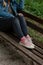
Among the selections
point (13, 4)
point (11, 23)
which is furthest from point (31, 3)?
point (11, 23)

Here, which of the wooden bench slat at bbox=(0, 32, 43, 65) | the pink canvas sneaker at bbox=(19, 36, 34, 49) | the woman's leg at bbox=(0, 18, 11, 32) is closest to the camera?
the wooden bench slat at bbox=(0, 32, 43, 65)

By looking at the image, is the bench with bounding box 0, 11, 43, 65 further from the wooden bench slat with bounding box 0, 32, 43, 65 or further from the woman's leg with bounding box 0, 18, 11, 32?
the woman's leg with bounding box 0, 18, 11, 32

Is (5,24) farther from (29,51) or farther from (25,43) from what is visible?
(29,51)

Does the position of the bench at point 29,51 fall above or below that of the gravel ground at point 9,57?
above

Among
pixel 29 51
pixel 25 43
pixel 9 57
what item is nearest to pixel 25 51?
pixel 29 51

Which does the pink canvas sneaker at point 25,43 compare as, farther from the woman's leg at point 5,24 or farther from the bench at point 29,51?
the woman's leg at point 5,24

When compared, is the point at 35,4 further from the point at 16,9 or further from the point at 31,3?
the point at 16,9

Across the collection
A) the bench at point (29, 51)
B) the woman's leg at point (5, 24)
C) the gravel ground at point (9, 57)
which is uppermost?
the woman's leg at point (5, 24)

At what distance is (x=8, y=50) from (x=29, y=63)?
858mm

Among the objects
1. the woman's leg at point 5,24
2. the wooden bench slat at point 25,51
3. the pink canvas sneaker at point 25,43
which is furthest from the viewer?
the woman's leg at point 5,24

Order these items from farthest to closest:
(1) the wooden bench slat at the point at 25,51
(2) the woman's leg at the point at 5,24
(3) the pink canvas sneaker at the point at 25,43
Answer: (2) the woman's leg at the point at 5,24 → (3) the pink canvas sneaker at the point at 25,43 → (1) the wooden bench slat at the point at 25,51

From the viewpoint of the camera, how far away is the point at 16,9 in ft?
21.4

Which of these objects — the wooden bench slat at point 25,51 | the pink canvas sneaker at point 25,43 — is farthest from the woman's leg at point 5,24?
the pink canvas sneaker at point 25,43

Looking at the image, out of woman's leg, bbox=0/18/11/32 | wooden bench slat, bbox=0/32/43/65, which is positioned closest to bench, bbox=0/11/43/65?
wooden bench slat, bbox=0/32/43/65
